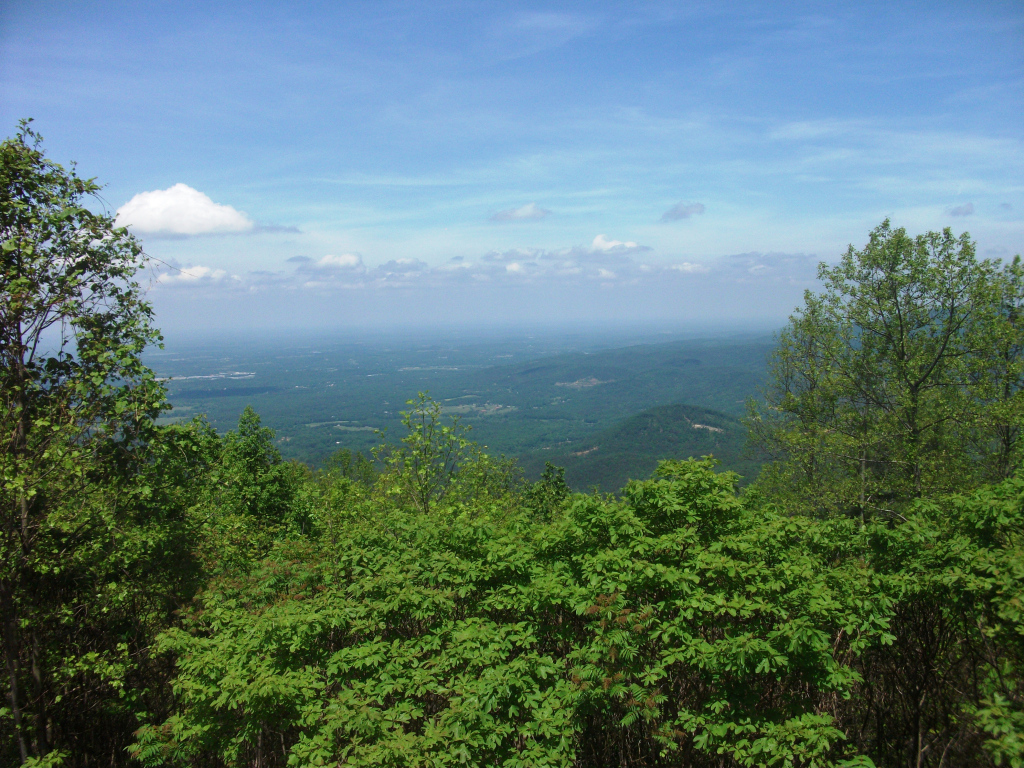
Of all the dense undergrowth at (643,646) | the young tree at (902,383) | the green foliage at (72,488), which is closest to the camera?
the dense undergrowth at (643,646)

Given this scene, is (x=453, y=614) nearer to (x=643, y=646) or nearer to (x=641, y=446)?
(x=643, y=646)

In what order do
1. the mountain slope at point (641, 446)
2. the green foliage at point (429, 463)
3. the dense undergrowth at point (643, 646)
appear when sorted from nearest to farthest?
1. the dense undergrowth at point (643, 646)
2. the green foliage at point (429, 463)
3. the mountain slope at point (641, 446)

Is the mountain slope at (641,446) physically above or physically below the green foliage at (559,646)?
below

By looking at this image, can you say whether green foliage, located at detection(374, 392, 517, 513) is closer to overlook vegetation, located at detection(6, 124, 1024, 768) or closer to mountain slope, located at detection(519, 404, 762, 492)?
overlook vegetation, located at detection(6, 124, 1024, 768)

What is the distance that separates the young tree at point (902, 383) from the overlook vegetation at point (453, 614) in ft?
42.0

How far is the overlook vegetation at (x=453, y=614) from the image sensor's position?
20.8 feet

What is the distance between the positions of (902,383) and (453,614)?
2139 centimetres

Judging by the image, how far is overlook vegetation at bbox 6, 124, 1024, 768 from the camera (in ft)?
20.8

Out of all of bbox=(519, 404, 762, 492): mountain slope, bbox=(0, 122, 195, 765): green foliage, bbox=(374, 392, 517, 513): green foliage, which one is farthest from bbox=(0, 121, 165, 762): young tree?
bbox=(519, 404, 762, 492): mountain slope

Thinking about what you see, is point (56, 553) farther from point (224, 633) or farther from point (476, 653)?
point (476, 653)

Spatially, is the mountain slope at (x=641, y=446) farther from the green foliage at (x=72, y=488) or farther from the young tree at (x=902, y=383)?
the green foliage at (x=72, y=488)

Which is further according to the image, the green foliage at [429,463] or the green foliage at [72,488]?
the green foliage at [429,463]

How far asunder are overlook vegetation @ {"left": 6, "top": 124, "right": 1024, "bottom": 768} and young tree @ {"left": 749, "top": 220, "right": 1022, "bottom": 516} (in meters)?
12.8

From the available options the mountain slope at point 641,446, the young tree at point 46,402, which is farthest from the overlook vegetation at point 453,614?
→ the mountain slope at point 641,446
